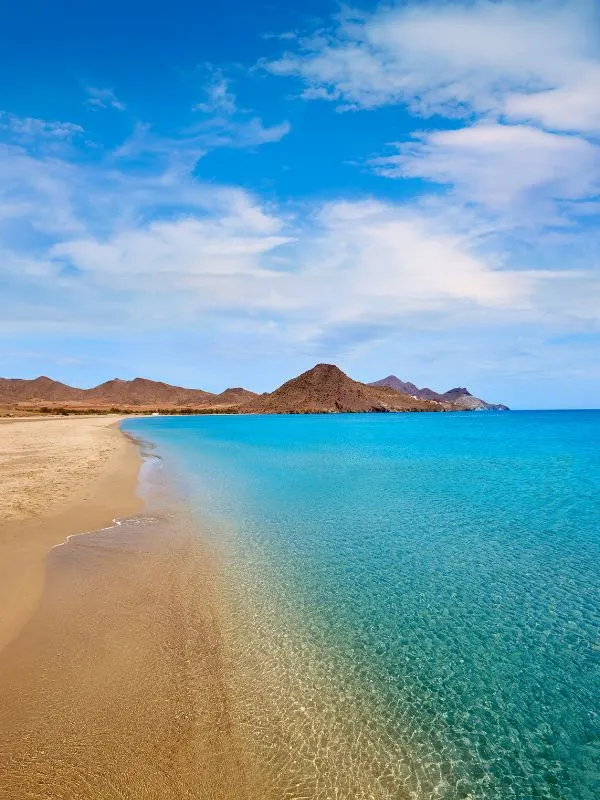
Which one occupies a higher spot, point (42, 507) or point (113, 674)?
point (42, 507)

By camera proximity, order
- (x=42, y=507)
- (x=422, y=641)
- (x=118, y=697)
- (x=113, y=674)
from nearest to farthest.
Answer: (x=118, y=697) → (x=113, y=674) → (x=422, y=641) → (x=42, y=507)

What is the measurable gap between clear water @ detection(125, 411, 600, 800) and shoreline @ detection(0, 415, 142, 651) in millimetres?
4154

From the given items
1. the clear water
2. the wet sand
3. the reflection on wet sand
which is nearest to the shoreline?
the wet sand

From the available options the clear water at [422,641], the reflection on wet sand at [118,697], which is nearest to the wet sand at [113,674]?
the reflection on wet sand at [118,697]

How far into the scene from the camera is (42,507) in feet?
57.9

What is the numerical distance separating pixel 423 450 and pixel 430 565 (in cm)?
3594

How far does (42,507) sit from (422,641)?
590 inches

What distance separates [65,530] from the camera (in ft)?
49.6

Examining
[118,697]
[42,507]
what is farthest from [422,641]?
[42,507]

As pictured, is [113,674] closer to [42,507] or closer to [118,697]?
[118,697]

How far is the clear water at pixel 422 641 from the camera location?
5.54m

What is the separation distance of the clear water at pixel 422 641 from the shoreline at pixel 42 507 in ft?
13.6

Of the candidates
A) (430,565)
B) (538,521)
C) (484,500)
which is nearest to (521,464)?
(484,500)

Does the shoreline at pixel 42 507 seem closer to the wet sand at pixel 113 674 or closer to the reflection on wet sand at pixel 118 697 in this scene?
the wet sand at pixel 113 674
